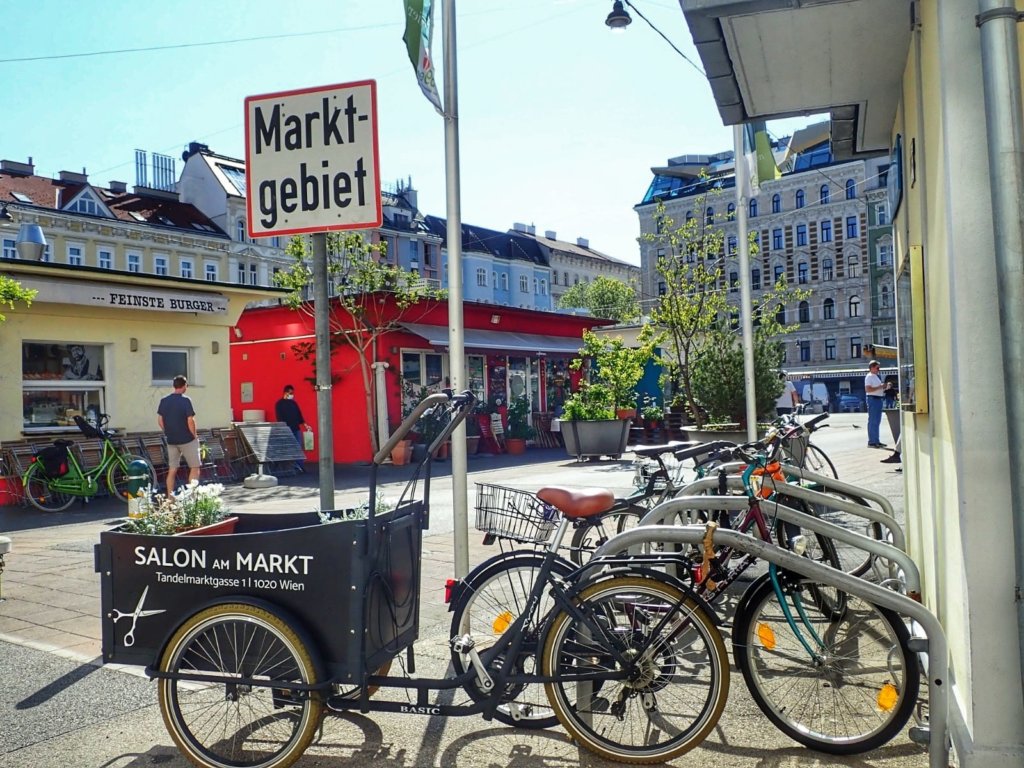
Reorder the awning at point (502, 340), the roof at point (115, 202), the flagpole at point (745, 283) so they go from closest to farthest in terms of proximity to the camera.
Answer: the flagpole at point (745, 283) < the awning at point (502, 340) < the roof at point (115, 202)

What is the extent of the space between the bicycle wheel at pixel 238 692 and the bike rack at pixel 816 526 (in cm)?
124

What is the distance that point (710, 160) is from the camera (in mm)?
73312

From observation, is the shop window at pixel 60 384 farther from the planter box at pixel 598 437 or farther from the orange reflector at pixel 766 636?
the orange reflector at pixel 766 636

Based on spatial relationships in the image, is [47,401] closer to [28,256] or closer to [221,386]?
[221,386]

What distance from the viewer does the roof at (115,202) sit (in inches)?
1766

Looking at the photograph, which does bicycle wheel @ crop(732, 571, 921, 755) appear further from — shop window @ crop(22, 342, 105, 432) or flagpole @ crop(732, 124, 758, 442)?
shop window @ crop(22, 342, 105, 432)

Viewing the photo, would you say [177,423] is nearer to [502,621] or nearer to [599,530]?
[599,530]

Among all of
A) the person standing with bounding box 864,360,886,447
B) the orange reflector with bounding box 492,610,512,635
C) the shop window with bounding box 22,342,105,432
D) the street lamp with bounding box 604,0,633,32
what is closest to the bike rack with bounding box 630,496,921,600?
the orange reflector with bounding box 492,610,512,635

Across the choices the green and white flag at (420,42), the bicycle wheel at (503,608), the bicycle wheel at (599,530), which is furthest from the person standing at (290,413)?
the bicycle wheel at (503,608)

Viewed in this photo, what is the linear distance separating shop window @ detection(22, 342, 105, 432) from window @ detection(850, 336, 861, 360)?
207 ft

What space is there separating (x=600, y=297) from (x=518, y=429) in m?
57.1

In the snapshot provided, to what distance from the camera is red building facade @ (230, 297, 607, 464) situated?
20.7 m

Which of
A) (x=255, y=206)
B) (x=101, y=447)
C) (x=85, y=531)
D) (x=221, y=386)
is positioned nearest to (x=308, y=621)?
(x=255, y=206)

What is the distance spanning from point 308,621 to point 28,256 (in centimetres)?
1765
